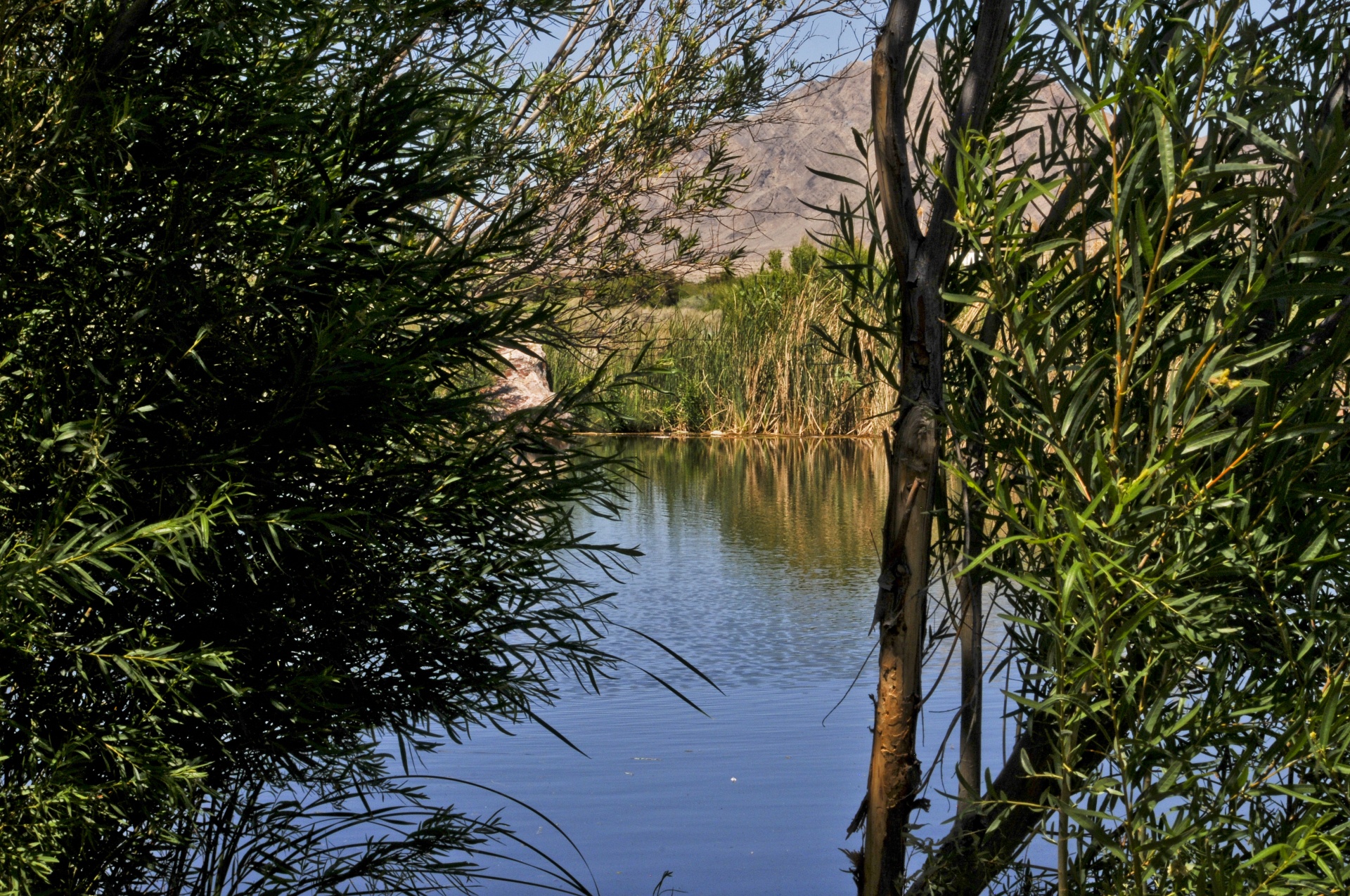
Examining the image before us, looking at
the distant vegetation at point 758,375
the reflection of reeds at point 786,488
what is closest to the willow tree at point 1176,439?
the reflection of reeds at point 786,488

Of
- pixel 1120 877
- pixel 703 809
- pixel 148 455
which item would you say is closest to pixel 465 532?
pixel 148 455

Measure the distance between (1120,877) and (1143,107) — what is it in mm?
902

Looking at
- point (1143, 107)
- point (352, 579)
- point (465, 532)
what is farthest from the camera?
point (465, 532)

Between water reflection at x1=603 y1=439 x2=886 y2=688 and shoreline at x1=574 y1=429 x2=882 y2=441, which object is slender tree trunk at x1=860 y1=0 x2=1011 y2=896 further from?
shoreline at x1=574 y1=429 x2=882 y2=441

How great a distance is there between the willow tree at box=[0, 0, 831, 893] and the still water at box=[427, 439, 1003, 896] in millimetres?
636

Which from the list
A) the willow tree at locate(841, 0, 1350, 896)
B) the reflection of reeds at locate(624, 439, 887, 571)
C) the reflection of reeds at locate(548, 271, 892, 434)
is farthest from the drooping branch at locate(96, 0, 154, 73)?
the reflection of reeds at locate(548, 271, 892, 434)

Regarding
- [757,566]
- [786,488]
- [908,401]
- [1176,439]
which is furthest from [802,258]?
[1176,439]

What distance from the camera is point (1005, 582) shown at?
181 cm

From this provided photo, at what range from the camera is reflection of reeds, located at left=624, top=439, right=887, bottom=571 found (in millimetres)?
9008

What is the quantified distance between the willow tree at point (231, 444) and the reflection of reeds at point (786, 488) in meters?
4.14

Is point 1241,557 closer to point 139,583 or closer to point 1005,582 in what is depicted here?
point 1005,582

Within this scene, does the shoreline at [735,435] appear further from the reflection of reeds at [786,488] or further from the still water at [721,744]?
the still water at [721,744]

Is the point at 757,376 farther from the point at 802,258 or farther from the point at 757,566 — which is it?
the point at 757,566

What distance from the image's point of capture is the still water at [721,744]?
3262 millimetres
